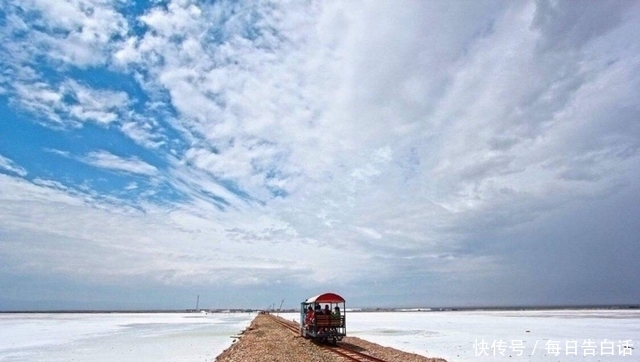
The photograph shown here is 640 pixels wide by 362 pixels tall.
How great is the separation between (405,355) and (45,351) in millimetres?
22340

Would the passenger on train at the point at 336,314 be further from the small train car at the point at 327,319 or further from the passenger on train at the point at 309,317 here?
the passenger on train at the point at 309,317

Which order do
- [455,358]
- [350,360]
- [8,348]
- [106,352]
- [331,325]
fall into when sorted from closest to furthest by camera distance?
[350,360] → [455,358] → [331,325] → [106,352] → [8,348]

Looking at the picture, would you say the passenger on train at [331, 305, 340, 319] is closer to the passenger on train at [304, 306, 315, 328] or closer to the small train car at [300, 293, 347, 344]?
the small train car at [300, 293, 347, 344]

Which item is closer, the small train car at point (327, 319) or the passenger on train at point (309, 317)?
the small train car at point (327, 319)

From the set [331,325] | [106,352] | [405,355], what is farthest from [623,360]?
[106,352]

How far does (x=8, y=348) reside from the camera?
3014 cm

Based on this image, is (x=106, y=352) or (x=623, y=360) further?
(x=106, y=352)

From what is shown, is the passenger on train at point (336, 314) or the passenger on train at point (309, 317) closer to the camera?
the passenger on train at point (336, 314)

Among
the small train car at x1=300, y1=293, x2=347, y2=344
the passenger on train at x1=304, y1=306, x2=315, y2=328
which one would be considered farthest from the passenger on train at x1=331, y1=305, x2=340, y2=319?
the passenger on train at x1=304, y1=306, x2=315, y2=328

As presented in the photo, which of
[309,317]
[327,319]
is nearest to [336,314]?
[327,319]

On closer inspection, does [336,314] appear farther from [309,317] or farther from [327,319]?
[309,317]

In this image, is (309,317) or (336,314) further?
(309,317)

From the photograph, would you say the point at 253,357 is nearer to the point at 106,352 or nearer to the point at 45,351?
the point at 106,352

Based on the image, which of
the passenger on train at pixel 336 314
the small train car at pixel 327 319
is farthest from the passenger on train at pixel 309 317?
the passenger on train at pixel 336 314
